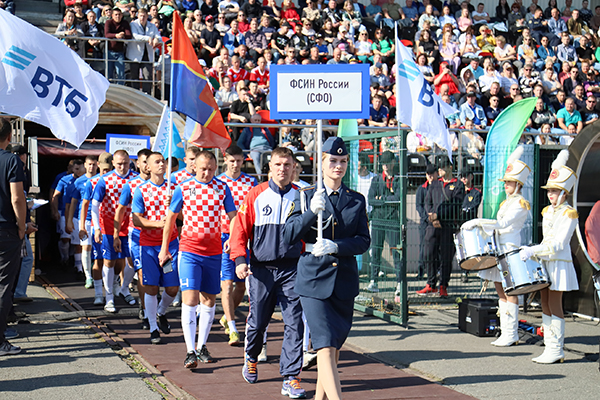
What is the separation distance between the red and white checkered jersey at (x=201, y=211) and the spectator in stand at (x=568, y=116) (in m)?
13.3

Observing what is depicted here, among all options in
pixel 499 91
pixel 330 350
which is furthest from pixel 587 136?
pixel 499 91

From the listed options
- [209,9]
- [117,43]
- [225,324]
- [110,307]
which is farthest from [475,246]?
[209,9]

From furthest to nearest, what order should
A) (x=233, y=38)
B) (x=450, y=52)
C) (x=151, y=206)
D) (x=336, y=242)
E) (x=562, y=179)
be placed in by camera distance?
(x=450, y=52) < (x=233, y=38) < (x=151, y=206) < (x=562, y=179) < (x=336, y=242)

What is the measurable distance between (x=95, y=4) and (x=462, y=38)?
10.6 metres

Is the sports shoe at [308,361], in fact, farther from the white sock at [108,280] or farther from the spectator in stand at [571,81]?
the spectator in stand at [571,81]

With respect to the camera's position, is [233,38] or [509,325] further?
[233,38]

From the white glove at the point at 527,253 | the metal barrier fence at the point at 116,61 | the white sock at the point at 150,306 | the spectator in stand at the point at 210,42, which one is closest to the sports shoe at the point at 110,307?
the white sock at the point at 150,306

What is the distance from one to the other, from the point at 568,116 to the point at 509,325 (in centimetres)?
1166

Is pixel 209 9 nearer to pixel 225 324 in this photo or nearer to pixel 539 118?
pixel 539 118

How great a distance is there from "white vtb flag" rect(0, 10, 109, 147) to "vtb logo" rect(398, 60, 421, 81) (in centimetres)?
373

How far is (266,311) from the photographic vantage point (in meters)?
6.12

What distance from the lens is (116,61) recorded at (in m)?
14.6

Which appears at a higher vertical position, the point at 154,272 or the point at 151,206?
the point at 151,206

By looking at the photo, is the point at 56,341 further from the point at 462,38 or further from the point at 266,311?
the point at 462,38
